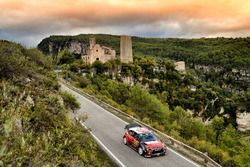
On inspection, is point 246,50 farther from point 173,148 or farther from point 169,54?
point 173,148

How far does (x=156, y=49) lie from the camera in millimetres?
188000

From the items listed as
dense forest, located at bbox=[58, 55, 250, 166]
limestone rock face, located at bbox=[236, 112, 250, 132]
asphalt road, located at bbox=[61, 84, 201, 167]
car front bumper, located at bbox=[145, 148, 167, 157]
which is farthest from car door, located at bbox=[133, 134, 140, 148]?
limestone rock face, located at bbox=[236, 112, 250, 132]

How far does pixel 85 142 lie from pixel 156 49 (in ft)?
575

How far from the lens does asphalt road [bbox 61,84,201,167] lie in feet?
A: 57.6

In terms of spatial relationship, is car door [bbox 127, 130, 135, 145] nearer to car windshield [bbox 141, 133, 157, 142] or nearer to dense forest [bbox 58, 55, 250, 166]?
car windshield [bbox 141, 133, 157, 142]

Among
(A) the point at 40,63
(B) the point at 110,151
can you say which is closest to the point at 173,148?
(B) the point at 110,151

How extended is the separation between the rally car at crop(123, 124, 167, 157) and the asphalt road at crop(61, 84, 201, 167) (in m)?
0.29

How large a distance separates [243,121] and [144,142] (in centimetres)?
6713

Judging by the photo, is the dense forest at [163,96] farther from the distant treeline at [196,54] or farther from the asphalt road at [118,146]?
the distant treeline at [196,54]

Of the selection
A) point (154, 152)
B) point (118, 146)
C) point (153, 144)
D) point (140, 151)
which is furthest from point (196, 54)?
point (154, 152)

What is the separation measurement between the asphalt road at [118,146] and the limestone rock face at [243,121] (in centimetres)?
5656

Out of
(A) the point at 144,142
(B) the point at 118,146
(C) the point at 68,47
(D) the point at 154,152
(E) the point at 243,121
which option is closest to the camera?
(D) the point at 154,152

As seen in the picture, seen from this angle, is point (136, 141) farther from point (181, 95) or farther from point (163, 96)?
point (181, 95)

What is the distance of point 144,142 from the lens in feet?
61.9
